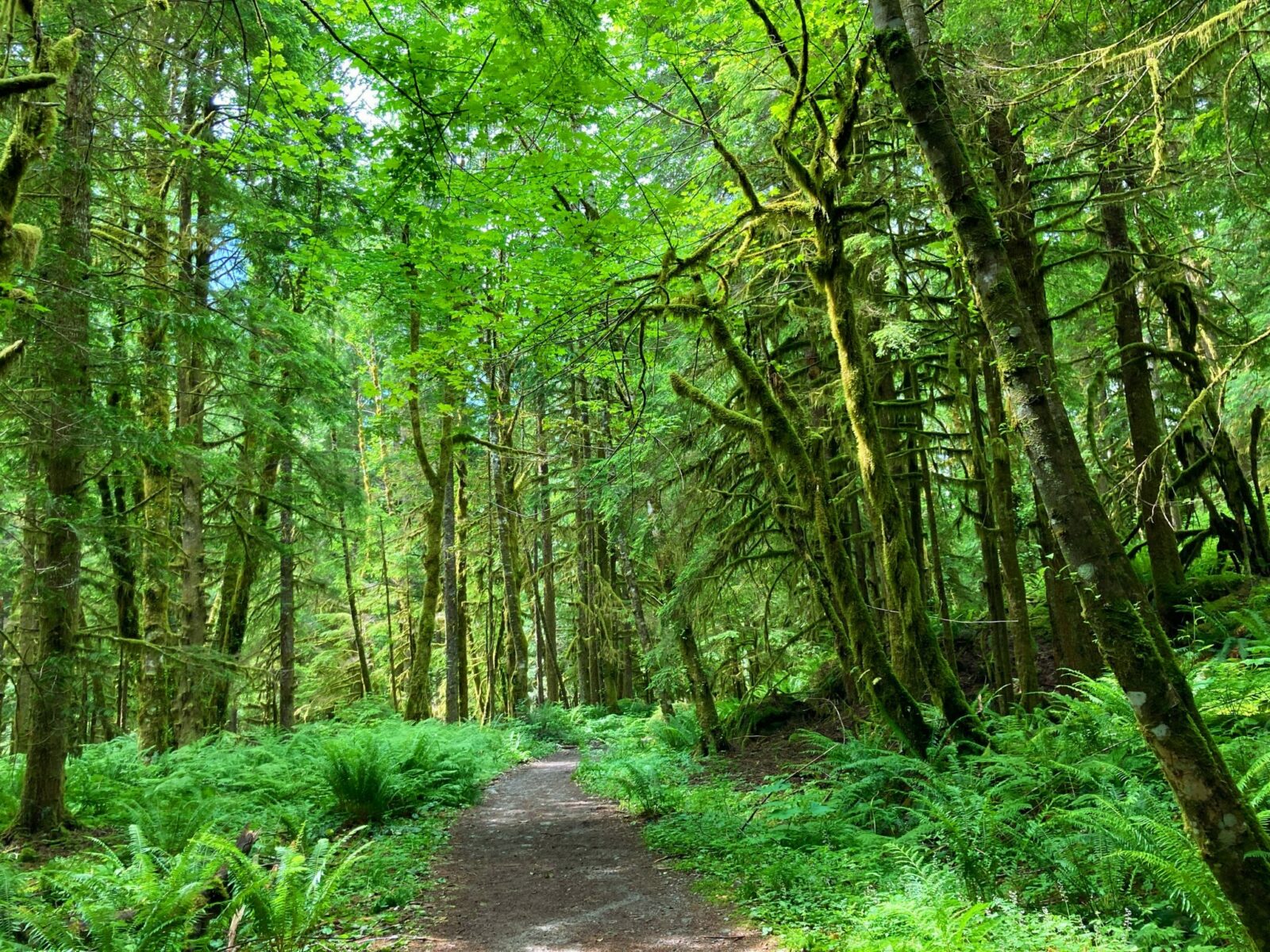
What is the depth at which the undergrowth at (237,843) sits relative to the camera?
3.77m

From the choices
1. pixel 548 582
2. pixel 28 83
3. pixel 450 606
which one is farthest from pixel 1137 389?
pixel 548 582

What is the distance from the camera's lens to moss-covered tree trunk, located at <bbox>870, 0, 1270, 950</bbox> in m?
2.62

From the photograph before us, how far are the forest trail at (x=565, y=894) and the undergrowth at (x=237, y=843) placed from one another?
453mm

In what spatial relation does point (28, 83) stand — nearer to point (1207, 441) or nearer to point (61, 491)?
point (61, 491)

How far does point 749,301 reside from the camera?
7023mm

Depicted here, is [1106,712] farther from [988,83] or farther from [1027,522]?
[988,83]

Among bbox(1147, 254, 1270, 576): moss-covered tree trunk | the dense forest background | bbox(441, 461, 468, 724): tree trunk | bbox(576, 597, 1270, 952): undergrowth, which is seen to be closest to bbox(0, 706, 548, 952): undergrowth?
the dense forest background

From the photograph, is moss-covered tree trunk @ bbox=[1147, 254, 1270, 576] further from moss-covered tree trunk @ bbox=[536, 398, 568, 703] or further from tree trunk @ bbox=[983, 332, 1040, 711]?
moss-covered tree trunk @ bbox=[536, 398, 568, 703]

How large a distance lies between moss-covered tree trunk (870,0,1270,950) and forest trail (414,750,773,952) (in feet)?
7.73

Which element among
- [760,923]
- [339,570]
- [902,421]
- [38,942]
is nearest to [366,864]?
[38,942]

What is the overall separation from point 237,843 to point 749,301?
634 cm

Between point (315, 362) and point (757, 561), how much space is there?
677cm

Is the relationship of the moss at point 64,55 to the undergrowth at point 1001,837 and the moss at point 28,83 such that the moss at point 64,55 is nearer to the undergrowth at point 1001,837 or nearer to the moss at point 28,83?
the moss at point 28,83

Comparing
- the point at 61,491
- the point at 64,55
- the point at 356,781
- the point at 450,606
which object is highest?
the point at 64,55
